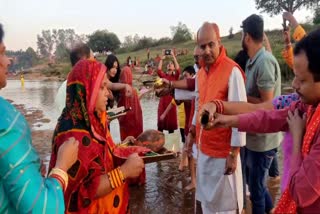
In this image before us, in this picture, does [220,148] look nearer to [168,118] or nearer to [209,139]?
[209,139]

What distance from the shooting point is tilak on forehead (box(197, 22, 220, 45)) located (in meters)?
3.20

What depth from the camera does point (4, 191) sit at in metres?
1.40

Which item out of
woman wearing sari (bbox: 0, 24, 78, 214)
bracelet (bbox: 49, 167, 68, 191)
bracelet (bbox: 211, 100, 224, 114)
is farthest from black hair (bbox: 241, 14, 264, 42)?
woman wearing sari (bbox: 0, 24, 78, 214)

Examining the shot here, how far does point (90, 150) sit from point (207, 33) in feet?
5.15

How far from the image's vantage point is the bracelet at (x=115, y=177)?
225 centimetres

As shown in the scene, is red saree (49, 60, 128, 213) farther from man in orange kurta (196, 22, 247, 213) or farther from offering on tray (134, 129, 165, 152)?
man in orange kurta (196, 22, 247, 213)

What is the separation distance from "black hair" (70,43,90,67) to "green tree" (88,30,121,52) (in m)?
53.5

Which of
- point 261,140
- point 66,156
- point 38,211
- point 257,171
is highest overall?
point 66,156

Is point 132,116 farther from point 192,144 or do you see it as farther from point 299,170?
point 299,170

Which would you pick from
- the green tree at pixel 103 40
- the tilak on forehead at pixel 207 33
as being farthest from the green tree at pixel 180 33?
the tilak on forehead at pixel 207 33

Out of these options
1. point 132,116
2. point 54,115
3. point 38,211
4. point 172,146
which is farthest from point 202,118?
point 54,115

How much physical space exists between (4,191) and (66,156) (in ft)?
1.37

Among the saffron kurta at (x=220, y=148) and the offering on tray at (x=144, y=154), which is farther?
the saffron kurta at (x=220, y=148)

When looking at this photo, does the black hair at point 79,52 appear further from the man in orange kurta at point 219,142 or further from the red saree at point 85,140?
the red saree at point 85,140
